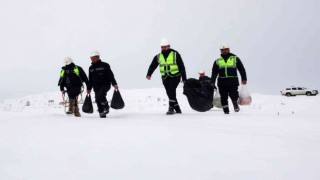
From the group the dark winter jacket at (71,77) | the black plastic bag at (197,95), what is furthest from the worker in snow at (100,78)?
the black plastic bag at (197,95)

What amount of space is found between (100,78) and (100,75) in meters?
0.08

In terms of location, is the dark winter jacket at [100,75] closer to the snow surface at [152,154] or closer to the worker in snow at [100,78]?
the worker in snow at [100,78]

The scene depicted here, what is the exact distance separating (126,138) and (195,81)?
509 cm

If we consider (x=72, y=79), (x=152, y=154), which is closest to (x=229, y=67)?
(x=72, y=79)

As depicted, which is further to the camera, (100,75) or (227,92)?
(227,92)

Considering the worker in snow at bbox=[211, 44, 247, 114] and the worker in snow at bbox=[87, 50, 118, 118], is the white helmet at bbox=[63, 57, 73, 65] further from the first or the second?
the worker in snow at bbox=[211, 44, 247, 114]

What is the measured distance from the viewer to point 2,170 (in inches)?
107

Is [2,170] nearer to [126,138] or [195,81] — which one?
[126,138]

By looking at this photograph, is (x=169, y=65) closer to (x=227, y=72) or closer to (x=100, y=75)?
(x=227, y=72)

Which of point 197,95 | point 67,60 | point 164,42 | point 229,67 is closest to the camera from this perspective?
point 164,42

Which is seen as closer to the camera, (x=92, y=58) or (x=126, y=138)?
(x=126, y=138)

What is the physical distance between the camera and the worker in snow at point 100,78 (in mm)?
8211

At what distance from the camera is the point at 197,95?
8.62 m

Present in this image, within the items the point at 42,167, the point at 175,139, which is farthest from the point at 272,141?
the point at 42,167
